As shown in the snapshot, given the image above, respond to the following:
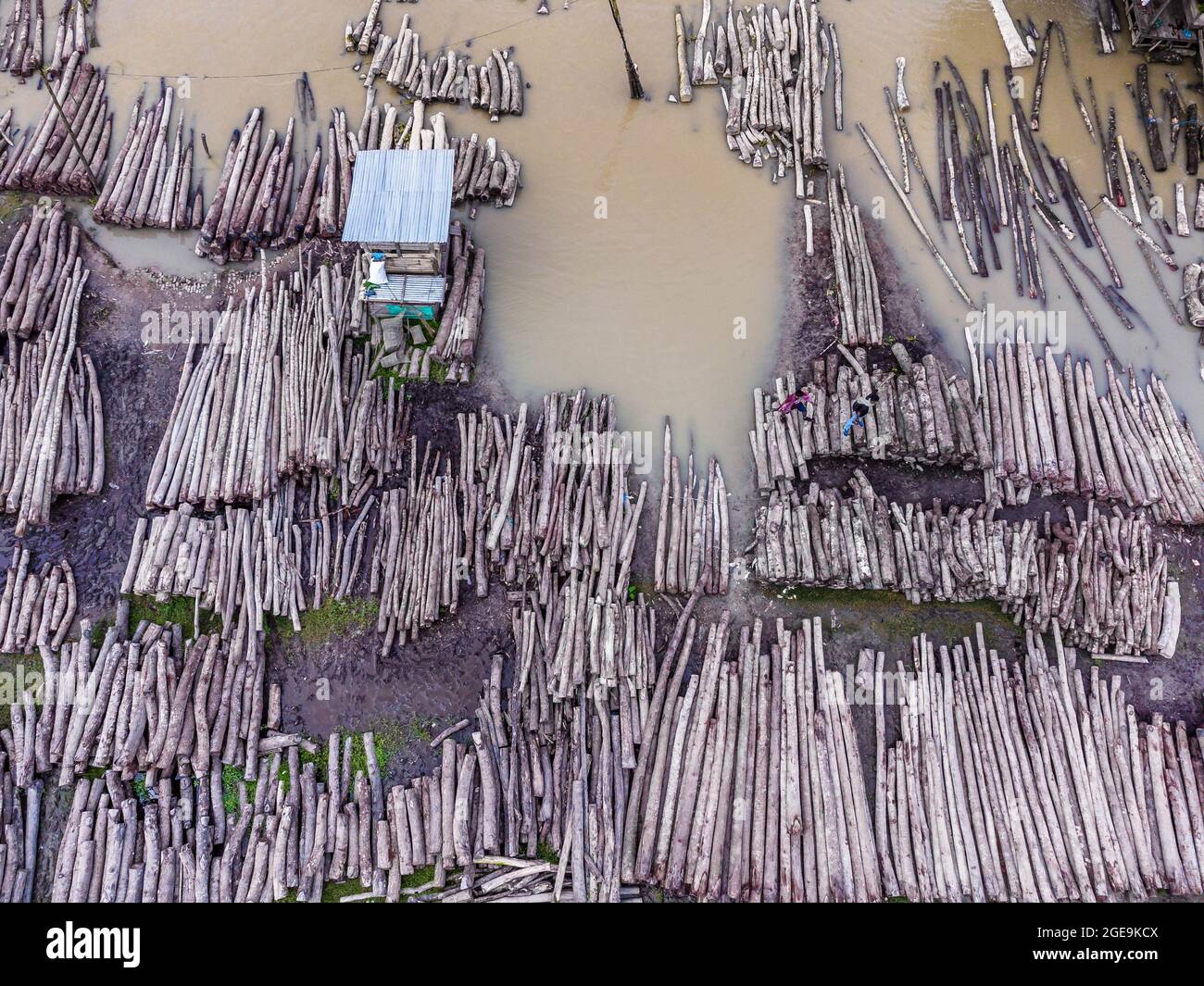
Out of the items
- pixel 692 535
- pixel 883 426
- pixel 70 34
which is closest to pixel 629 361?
pixel 692 535

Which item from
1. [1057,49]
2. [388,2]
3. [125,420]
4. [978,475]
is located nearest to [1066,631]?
[978,475]

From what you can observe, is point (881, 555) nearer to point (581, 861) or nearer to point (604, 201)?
point (581, 861)

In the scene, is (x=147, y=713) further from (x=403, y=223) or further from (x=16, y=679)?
(x=403, y=223)

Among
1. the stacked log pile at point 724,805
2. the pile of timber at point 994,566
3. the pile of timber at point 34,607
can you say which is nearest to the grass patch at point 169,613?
the pile of timber at point 34,607

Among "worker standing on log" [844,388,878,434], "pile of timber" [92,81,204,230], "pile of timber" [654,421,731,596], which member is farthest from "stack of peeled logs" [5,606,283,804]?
"worker standing on log" [844,388,878,434]

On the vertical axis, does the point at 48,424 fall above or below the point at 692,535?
above

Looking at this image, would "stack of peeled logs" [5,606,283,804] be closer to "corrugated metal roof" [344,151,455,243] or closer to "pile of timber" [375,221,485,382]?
"pile of timber" [375,221,485,382]
